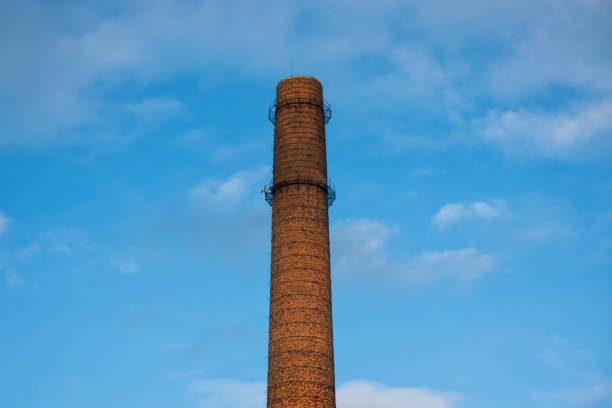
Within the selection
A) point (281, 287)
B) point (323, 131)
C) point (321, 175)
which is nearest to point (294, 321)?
point (281, 287)

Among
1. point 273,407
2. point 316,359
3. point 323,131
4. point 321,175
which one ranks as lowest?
point 273,407

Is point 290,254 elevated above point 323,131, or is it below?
below

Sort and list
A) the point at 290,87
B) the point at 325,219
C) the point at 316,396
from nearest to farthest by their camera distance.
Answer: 1. the point at 316,396
2. the point at 325,219
3. the point at 290,87

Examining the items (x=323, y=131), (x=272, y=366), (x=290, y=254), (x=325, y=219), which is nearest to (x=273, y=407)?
(x=272, y=366)

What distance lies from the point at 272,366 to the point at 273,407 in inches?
74.2

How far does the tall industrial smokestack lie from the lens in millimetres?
33625

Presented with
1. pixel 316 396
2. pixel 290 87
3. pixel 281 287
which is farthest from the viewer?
pixel 290 87

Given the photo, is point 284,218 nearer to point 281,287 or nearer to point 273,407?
point 281,287

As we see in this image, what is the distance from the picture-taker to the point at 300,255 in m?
35.8

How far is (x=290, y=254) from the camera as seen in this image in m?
35.9

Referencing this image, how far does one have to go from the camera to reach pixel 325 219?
37.8 m

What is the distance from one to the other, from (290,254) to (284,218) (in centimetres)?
206

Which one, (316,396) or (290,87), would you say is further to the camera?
(290,87)

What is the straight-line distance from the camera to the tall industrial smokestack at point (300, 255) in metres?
33.6
